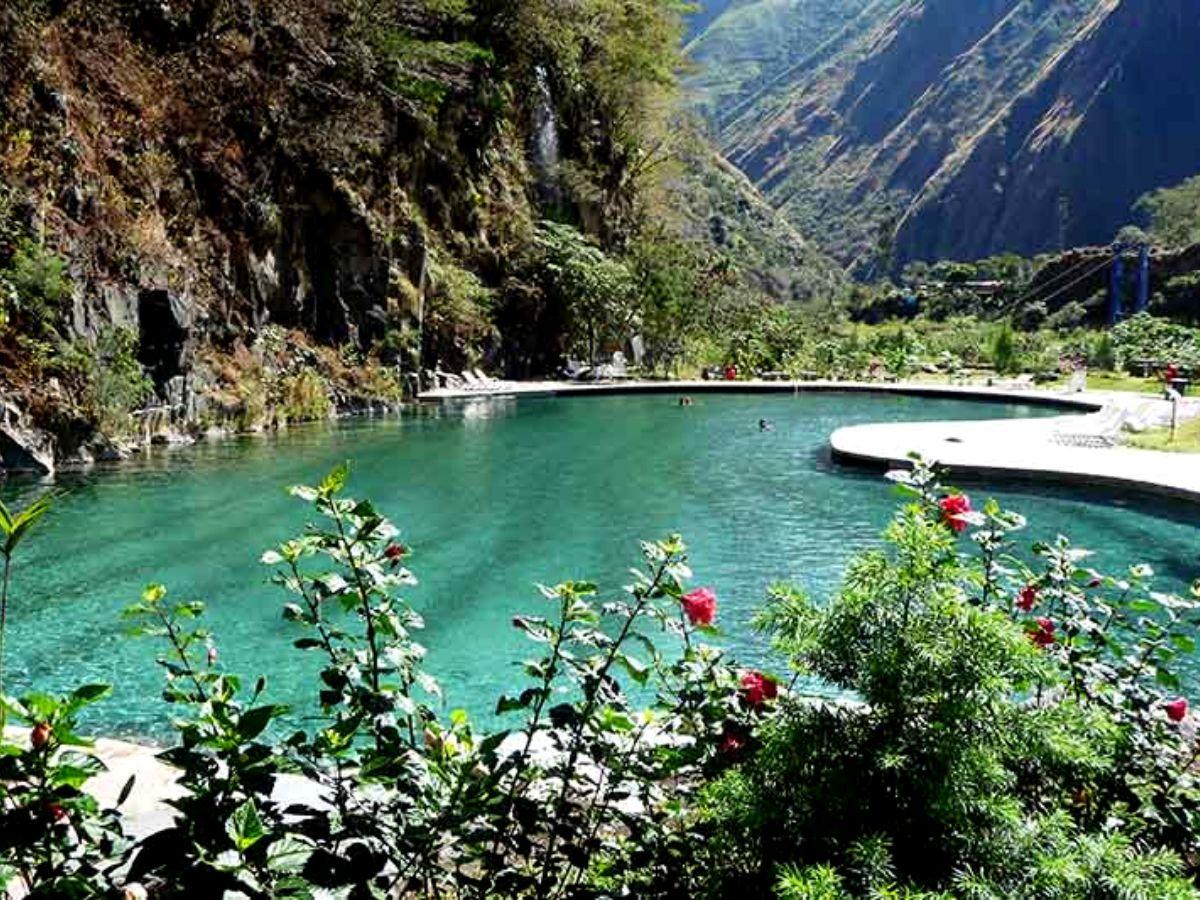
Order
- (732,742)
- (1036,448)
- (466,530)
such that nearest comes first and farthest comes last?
(732,742)
(466,530)
(1036,448)

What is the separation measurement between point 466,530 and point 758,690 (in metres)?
7.30

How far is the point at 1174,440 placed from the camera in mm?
13297

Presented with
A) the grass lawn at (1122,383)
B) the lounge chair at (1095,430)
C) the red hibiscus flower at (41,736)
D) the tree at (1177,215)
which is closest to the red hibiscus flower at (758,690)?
the red hibiscus flower at (41,736)

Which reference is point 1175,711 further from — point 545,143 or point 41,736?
point 545,143

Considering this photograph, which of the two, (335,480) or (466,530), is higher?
(335,480)

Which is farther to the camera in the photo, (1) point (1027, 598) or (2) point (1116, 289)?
(2) point (1116, 289)

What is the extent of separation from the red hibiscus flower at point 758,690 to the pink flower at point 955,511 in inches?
26.0

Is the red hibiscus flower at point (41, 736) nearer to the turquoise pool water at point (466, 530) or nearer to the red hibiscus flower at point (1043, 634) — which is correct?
the red hibiscus flower at point (1043, 634)

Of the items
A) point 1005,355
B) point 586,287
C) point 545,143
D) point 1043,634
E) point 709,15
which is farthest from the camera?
point 709,15

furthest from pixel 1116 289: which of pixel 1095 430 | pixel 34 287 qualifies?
pixel 34 287

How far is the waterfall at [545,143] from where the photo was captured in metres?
30.0

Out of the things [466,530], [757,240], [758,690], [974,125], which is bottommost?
[466,530]

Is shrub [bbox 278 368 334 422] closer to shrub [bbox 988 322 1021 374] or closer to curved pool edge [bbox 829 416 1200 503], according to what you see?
curved pool edge [bbox 829 416 1200 503]

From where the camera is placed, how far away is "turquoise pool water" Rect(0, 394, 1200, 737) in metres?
5.96
